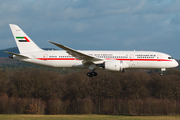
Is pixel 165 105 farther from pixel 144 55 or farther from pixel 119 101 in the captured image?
pixel 144 55

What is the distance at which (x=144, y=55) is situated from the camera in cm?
3938

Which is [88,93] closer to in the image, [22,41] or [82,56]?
[22,41]

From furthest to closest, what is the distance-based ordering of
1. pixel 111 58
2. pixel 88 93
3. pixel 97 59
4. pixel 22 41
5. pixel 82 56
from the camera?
pixel 88 93 < pixel 22 41 < pixel 111 58 < pixel 97 59 < pixel 82 56

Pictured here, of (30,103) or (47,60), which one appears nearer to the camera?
(47,60)

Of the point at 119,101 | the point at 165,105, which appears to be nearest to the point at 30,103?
the point at 119,101

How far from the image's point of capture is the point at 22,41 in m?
41.7

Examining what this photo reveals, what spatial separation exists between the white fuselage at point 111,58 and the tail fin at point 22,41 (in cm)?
159

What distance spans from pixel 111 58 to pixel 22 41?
47.5ft

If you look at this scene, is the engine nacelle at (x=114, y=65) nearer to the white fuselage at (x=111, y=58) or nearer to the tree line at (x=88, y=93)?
the white fuselage at (x=111, y=58)

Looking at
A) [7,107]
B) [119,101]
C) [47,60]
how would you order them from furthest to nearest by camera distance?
[119,101], [7,107], [47,60]

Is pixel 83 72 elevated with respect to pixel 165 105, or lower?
elevated

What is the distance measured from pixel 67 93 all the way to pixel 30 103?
13.4 metres

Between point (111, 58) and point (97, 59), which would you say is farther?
point (111, 58)

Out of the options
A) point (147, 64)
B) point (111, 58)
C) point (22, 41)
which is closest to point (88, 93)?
point (22, 41)
